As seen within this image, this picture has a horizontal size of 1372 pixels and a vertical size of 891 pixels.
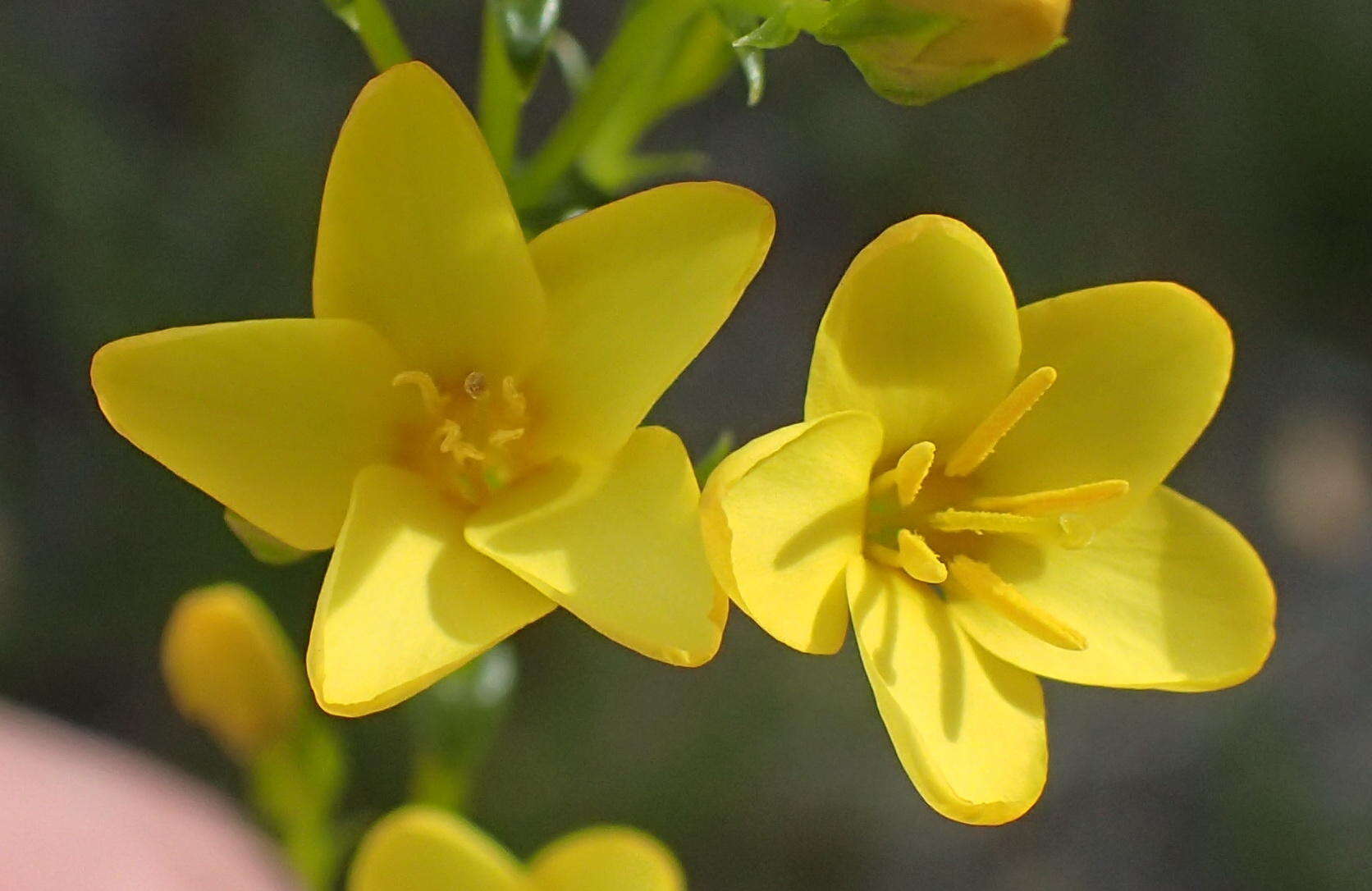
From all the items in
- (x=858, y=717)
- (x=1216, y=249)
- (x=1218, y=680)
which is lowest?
(x=858, y=717)

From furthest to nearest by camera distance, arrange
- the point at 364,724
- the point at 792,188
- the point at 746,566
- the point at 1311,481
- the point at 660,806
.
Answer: the point at 1311,481 < the point at 792,188 < the point at 660,806 < the point at 364,724 < the point at 746,566

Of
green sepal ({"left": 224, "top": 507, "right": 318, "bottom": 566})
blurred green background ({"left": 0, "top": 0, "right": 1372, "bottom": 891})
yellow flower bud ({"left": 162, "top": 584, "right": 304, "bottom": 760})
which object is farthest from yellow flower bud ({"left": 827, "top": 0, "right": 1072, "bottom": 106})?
blurred green background ({"left": 0, "top": 0, "right": 1372, "bottom": 891})

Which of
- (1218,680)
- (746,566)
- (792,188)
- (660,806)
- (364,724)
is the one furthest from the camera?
(792,188)

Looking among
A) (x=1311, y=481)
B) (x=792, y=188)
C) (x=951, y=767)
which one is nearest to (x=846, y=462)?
(x=951, y=767)

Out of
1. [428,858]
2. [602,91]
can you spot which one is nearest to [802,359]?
[602,91]

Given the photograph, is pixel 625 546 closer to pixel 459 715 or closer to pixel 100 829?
pixel 459 715

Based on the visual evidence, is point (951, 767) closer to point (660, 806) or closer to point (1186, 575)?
point (1186, 575)

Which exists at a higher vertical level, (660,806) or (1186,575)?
(1186,575)
